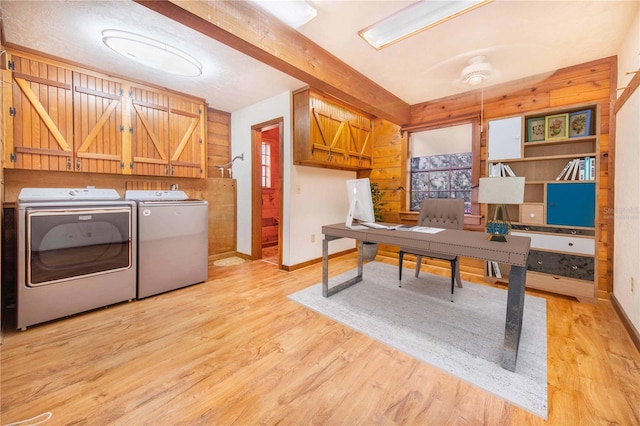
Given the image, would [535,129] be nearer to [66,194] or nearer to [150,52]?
[150,52]

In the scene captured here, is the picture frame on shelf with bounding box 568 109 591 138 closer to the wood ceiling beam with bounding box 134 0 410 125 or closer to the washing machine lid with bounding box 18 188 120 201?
the wood ceiling beam with bounding box 134 0 410 125

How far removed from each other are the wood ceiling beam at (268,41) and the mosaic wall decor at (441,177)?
1.62m

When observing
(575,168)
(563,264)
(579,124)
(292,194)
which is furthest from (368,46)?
(563,264)

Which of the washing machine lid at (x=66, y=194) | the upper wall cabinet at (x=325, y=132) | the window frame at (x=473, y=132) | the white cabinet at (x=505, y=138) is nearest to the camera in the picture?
the washing machine lid at (x=66, y=194)

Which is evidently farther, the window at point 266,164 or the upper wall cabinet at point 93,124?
the window at point 266,164

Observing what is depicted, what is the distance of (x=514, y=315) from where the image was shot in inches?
61.9

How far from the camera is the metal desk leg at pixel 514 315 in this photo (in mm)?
1566

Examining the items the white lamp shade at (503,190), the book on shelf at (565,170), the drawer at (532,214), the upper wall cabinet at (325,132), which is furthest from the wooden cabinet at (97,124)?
the book on shelf at (565,170)

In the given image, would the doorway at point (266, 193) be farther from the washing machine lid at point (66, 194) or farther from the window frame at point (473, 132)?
the window frame at point (473, 132)

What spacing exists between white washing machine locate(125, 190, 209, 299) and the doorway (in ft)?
3.43

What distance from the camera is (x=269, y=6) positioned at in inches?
73.8

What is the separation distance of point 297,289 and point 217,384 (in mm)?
1467

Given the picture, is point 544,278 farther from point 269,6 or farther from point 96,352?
point 96,352

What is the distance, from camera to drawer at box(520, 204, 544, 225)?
2853mm
